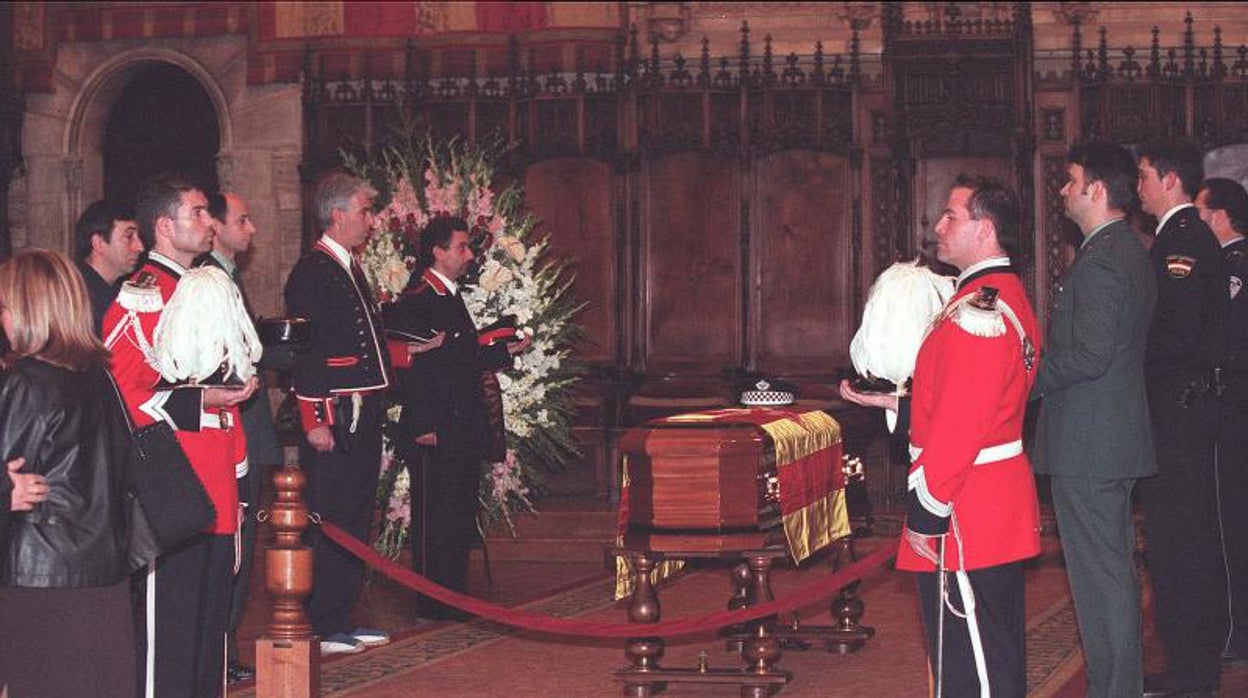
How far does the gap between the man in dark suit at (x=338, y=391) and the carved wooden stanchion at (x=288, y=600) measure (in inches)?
45.7

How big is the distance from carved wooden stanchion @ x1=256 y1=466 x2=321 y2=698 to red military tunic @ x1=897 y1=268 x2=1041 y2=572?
193 centimetres

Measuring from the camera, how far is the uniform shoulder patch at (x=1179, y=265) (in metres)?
5.68

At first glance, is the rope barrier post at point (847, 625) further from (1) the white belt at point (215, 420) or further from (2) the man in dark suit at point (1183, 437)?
(1) the white belt at point (215, 420)

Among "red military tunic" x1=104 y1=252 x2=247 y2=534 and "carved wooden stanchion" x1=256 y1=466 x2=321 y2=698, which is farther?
"carved wooden stanchion" x1=256 y1=466 x2=321 y2=698

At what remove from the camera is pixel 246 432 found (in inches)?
239

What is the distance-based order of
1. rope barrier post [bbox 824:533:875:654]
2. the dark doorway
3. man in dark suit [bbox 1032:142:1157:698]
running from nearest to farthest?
man in dark suit [bbox 1032:142:1157:698], rope barrier post [bbox 824:533:875:654], the dark doorway

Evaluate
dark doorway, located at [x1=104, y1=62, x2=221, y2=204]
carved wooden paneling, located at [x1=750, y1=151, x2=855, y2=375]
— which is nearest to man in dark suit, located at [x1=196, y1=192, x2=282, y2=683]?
carved wooden paneling, located at [x1=750, y1=151, x2=855, y2=375]

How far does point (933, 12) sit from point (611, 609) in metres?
5.97

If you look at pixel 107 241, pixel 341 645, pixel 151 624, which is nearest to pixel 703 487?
pixel 151 624

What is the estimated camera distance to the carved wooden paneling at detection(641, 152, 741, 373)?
11.6 meters

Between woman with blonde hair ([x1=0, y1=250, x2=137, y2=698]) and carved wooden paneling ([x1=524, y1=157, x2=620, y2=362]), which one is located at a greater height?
carved wooden paneling ([x1=524, y1=157, x2=620, y2=362])

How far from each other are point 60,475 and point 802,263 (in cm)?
822

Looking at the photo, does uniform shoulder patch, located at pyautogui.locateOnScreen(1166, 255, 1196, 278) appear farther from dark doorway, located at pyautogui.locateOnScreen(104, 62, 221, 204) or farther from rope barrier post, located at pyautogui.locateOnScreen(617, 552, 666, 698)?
dark doorway, located at pyautogui.locateOnScreen(104, 62, 221, 204)

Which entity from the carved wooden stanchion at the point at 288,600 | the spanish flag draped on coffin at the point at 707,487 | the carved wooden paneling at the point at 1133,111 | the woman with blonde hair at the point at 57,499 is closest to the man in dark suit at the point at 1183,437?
the spanish flag draped on coffin at the point at 707,487
